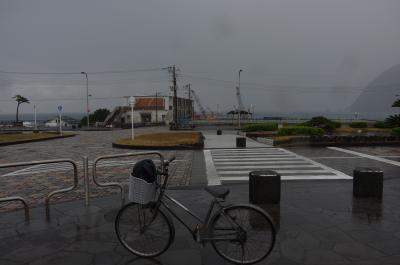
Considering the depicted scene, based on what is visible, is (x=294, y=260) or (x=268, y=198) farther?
(x=268, y=198)

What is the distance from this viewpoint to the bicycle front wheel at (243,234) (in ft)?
14.2

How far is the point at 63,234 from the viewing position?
222 inches

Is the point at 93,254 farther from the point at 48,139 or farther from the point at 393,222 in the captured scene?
the point at 48,139

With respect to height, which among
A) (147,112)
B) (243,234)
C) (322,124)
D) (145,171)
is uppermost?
(147,112)

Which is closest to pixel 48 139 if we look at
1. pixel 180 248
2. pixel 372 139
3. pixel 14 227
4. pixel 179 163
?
pixel 179 163

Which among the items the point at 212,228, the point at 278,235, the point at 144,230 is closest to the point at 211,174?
the point at 278,235

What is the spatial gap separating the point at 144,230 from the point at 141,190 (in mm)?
718

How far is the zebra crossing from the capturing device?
10.8 metres

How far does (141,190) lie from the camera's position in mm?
4430

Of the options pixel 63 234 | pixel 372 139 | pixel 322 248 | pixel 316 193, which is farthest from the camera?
pixel 372 139

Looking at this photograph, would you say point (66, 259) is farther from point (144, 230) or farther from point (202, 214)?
point (202, 214)

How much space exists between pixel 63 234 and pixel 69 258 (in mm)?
1011

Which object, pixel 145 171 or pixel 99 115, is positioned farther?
pixel 99 115

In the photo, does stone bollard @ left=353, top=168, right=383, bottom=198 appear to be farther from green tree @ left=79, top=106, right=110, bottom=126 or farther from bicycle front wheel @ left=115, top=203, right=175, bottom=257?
green tree @ left=79, top=106, right=110, bottom=126
